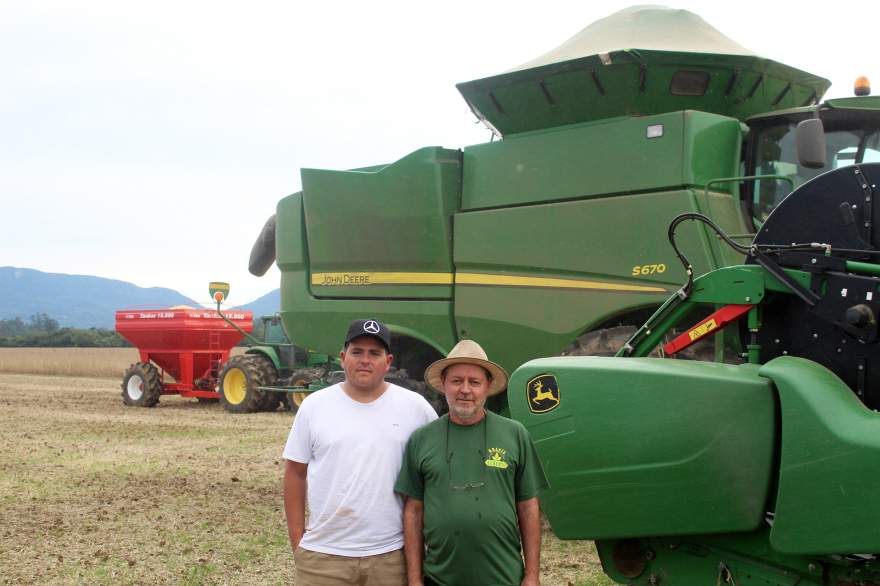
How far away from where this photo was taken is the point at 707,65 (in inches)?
243

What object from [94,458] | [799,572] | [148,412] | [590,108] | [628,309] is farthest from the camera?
[148,412]

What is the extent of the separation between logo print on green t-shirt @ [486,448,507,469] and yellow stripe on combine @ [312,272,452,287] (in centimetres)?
422

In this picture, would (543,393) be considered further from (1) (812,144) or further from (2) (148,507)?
(2) (148,507)

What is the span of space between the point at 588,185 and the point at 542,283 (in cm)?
76

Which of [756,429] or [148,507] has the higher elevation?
[756,429]

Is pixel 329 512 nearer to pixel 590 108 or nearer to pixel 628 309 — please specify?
pixel 628 309

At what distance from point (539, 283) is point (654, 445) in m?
3.14

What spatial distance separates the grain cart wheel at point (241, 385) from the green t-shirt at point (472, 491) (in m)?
11.8

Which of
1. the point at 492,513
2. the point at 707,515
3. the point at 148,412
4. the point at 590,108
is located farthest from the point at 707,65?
the point at 148,412

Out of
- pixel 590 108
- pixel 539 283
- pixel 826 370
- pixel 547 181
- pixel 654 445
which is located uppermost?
pixel 590 108

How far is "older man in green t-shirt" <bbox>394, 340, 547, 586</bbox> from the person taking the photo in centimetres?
279

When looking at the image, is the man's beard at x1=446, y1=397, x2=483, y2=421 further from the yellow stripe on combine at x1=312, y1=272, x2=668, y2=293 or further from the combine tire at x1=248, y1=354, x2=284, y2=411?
the combine tire at x1=248, y1=354, x2=284, y2=411

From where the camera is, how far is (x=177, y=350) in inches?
640

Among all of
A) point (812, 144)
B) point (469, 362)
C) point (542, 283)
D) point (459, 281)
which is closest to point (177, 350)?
point (459, 281)
